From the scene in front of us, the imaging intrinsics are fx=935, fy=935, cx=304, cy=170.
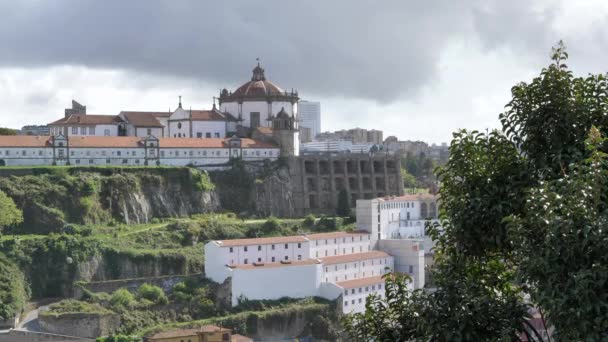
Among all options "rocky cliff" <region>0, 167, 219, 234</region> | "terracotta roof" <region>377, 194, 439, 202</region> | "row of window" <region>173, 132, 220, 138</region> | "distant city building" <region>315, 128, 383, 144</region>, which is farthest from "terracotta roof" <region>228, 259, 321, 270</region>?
"distant city building" <region>315, 128, 383, 144</region>

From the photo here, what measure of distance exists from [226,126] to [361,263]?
1827 centimetres

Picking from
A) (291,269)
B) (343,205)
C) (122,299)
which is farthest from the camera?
(343,205)

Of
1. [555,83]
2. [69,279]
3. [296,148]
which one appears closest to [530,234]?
[555,83]

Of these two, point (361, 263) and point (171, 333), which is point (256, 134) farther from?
point (171, 333)

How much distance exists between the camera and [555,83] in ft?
30.0

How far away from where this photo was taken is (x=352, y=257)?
48281 millimetres

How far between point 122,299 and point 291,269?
26.2 feet

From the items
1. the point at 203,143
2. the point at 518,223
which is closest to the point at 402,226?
the point at 203,143

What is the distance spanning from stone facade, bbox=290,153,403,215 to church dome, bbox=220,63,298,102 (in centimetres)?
478

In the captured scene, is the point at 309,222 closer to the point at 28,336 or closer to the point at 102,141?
the point at 102,141

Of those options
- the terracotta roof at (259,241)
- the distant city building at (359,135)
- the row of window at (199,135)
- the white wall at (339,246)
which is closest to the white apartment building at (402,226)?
the white wall at (339,246)

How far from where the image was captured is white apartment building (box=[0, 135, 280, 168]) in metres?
51.6

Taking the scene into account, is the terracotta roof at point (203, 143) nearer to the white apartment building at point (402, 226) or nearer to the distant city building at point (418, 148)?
the white apartment building at point (402, 226)

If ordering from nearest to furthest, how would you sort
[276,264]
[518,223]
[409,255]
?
[518,223] < [276,264] < [409,255]
